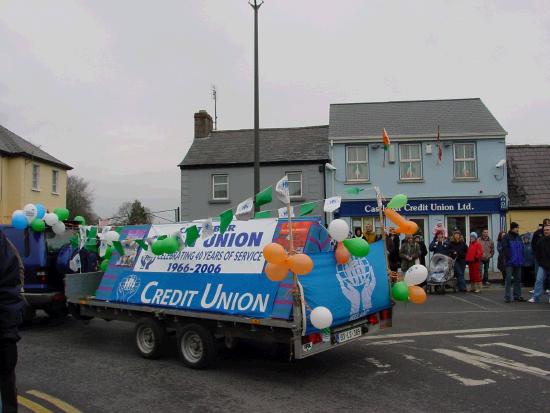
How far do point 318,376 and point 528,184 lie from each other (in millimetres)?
20188

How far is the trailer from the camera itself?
5.59m

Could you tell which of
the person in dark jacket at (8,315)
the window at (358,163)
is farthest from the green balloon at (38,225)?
the window at (358,163)

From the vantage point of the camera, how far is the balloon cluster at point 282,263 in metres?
5.16

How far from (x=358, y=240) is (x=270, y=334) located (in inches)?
60.1

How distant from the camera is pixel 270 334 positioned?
5660 mm

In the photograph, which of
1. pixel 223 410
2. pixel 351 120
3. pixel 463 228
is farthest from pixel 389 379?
pixel 351 120

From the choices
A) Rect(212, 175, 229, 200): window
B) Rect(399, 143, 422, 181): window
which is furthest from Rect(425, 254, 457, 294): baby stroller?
Rect(212, 175, 229, 200): window

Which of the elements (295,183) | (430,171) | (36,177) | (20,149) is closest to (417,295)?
(430,171)

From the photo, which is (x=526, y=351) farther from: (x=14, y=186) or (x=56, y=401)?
(x=14, y=186)

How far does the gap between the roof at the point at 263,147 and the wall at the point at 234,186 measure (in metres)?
0.40

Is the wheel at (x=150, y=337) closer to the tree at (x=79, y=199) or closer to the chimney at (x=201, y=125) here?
the chimney at (x=201, y=125)

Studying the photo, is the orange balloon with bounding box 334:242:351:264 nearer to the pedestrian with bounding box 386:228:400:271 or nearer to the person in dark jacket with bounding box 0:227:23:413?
the person in dark jacket with bounding box 0:227:23:413

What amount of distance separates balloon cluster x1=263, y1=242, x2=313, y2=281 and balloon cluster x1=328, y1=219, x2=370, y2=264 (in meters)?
0.72

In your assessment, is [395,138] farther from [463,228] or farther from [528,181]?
[528,181]
